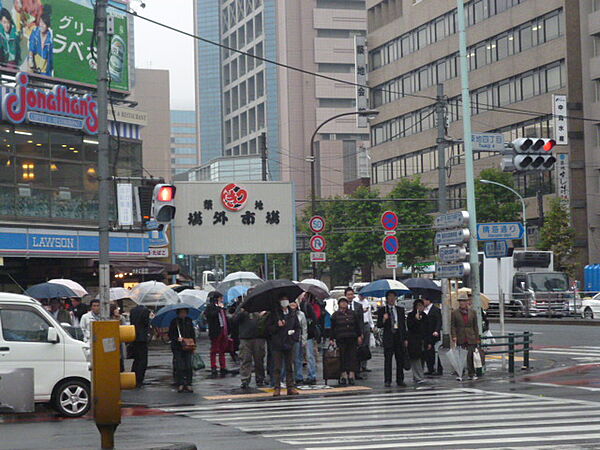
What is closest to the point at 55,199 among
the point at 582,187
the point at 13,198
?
the point at 13,198

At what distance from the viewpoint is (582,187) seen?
68.8 metres

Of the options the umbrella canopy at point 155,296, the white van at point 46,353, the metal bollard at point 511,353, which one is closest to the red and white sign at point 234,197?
the umbrella canopy at point 155,296

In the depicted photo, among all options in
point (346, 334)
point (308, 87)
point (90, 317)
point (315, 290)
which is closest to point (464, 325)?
point (346, 334)

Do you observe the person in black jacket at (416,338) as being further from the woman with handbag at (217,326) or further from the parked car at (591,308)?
the parked car at (591,308)

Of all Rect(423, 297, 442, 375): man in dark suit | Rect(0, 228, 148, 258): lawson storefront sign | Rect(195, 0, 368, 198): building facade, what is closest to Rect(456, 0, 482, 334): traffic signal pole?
Rect(423, 297, 442, 375): man in dark suit

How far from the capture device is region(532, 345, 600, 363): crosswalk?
86.9ft

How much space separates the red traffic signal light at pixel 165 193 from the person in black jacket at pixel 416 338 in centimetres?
643

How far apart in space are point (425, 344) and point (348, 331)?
2292 mm

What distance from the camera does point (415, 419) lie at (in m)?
14.4

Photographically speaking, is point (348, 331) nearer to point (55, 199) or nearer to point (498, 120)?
point (55, 199)

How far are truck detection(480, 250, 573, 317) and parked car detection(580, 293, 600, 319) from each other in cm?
142

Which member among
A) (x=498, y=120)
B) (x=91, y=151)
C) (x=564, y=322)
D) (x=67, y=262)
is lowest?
(x=564, y=322)

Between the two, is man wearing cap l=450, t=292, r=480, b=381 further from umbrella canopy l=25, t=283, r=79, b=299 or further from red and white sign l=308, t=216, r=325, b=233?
red and white sign l=308, t=216, r=325, b=233

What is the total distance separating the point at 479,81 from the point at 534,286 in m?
29.9
